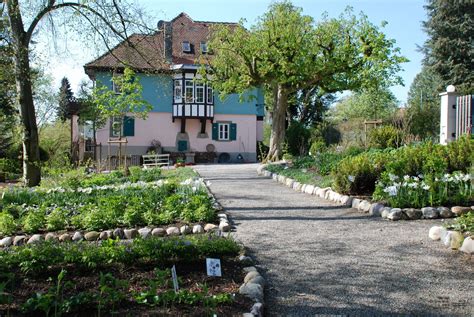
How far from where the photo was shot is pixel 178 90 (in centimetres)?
2928

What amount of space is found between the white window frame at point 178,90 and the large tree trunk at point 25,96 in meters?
16.8

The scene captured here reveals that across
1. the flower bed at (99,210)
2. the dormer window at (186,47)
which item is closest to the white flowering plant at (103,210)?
the flower bed at (99,210)

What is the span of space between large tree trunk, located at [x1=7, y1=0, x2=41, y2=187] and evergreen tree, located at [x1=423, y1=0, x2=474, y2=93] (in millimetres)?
24186

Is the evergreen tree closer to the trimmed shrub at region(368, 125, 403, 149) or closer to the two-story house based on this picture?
the two-story house

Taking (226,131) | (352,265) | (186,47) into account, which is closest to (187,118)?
(226,131)

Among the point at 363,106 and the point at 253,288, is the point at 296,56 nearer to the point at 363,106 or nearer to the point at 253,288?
the point at 253,288

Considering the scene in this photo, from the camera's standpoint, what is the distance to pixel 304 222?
23.9 ft

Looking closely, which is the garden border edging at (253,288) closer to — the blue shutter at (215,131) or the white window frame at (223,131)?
the blue shutter at (215,131)

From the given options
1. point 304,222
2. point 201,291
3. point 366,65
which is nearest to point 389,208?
point 304,222

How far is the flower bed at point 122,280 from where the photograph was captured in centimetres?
325

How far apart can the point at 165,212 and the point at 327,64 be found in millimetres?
13573

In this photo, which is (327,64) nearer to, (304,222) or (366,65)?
(366,65)

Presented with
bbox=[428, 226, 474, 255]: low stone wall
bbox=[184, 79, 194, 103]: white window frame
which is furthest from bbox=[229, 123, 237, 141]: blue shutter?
bbox=[428, 226, 474, 255]: low stone wall

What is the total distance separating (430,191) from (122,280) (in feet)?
18.5
